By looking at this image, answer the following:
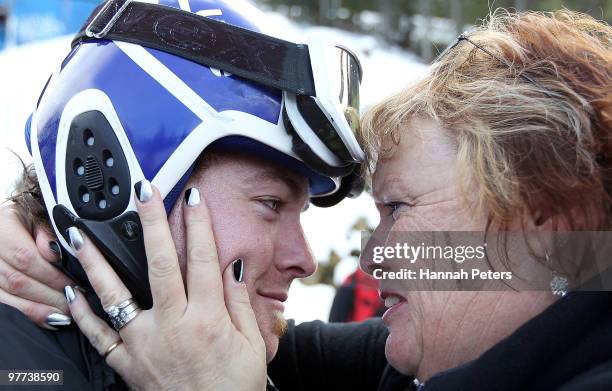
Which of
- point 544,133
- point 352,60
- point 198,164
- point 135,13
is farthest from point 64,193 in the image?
point 544,133

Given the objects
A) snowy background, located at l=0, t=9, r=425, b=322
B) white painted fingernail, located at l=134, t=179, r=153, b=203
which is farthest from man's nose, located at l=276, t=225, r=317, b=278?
snowy background, located at l=0, t=9, r=425, b=322

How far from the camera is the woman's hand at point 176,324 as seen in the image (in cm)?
177

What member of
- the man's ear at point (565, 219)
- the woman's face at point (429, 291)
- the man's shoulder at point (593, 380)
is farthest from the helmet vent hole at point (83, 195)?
the man's shoulder at point (593, 380)

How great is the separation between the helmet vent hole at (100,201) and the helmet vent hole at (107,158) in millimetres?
82

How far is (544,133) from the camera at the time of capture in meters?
1.74

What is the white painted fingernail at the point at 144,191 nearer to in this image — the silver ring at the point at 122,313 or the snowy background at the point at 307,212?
the silver ring at the point at 122,313

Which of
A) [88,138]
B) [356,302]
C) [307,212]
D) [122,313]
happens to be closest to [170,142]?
[88,138]

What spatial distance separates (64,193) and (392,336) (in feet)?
3.24

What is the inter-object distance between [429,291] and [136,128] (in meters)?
0.89

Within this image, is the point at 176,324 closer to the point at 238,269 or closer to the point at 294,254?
the point at 238,269

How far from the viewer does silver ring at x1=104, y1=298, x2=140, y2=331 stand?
5.95 ft

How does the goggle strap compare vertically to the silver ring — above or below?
above

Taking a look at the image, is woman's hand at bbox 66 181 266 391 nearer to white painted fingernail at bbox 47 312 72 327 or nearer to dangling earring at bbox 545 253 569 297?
white painted fingernail at bbox 47 312 72 327

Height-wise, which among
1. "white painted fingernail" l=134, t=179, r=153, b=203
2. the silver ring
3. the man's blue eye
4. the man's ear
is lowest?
the silver ring
